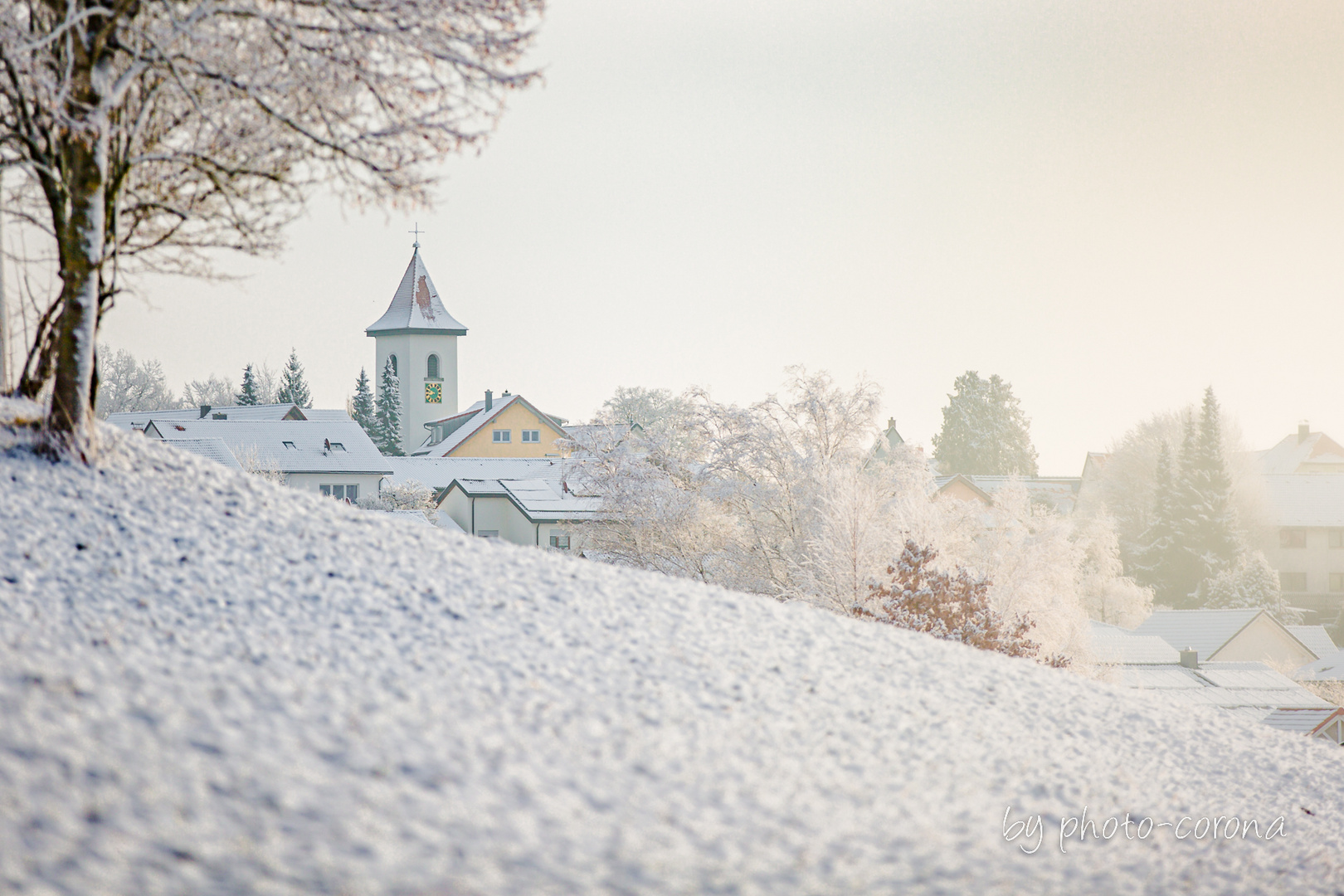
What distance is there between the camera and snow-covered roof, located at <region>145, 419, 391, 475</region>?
40.0 meters

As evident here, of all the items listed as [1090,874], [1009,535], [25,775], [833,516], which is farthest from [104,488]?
[1009,535]

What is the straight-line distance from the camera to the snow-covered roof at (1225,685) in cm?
2292

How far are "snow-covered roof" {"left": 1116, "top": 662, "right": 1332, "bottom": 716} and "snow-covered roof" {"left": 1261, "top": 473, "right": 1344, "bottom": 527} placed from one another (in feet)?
95.5

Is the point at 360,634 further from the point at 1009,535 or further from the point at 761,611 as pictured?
the point at 1009,535

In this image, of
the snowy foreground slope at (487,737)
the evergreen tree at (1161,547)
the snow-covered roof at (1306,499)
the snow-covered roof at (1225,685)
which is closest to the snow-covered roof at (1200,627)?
the snow-covered roof at (1225,685)

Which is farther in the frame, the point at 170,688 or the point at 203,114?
the point at 203,114

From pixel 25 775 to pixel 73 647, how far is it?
1.28m

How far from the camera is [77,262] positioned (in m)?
8.10

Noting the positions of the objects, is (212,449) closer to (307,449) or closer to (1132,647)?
(307,449)

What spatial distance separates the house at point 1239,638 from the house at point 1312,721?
12.4 meters

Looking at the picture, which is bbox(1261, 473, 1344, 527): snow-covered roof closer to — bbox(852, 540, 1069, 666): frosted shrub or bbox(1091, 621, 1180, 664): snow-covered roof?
→ bbox(1091, 621, 1180, 664): snow-covered roof

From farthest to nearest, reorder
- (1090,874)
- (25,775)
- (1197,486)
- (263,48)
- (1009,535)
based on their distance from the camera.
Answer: (1197,486) → (1009,535) → (263,48) → (1090,874) → (25,775)

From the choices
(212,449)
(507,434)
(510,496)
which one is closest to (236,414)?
(507,434)

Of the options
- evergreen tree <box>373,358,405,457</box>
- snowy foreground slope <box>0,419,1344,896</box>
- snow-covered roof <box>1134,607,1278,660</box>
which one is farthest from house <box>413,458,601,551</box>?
snow-covered roof <box>1134,607,1278,660</box>
